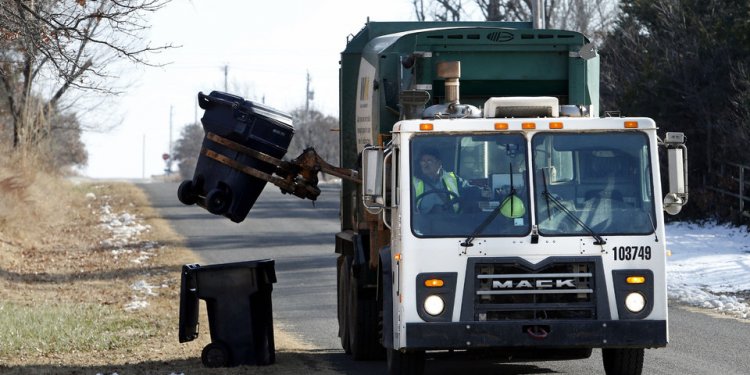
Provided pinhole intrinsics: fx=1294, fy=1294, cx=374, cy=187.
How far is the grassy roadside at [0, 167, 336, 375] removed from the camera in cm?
1252

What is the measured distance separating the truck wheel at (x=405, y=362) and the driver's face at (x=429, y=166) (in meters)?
1.40

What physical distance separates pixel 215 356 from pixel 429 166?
335cm

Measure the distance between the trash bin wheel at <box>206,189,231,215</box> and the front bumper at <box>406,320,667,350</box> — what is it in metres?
3.89

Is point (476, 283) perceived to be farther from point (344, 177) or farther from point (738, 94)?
point (738, 94)

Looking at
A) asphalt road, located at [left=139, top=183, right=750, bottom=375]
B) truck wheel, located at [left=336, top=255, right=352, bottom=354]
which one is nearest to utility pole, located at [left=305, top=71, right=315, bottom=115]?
asphalt road, located at [left=139, top=183, right=750, bottom=375]

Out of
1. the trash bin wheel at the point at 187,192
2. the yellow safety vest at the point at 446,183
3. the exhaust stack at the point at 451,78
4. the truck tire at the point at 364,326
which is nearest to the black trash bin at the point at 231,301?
the truck tire at the point at 364,326

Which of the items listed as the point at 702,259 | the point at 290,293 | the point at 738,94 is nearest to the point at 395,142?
the point at 290,293

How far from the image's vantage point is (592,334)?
9.16 meters

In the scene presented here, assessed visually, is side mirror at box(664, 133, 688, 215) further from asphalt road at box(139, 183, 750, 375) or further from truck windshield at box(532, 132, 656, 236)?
asphalt road at box(139, 183, 750, 375)

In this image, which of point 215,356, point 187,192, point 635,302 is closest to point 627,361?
point 635,302

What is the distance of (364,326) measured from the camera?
40.0 ft

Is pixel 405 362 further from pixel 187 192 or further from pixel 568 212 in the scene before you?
pixel 187 192

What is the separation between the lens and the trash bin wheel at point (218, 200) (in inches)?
493

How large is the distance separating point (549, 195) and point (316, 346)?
17.3 feet
